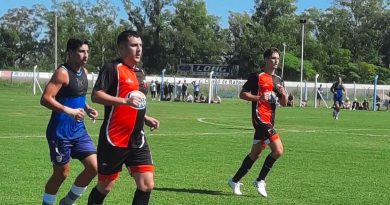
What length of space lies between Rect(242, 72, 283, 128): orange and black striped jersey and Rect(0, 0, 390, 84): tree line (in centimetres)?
9992

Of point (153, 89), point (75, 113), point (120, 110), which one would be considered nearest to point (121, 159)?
point (120, 110)

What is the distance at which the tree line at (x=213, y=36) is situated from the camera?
372 feet

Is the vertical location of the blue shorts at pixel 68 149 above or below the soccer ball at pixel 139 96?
below

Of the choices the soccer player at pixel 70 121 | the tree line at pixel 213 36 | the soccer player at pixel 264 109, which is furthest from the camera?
the tree line at pixel 213 36

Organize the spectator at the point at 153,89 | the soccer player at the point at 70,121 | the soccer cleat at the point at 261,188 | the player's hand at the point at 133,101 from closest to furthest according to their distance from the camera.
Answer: the player's hand at the point at 133,101
the soccer player at the point at 70,121
the soccer cleat at the point at 261,188
the spectator at the point at 153,89

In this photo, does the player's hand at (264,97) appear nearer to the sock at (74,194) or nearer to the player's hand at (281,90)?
the player's hand at (281,90)

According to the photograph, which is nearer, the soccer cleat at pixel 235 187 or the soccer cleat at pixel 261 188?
the soccer cleat at pixel 261 188

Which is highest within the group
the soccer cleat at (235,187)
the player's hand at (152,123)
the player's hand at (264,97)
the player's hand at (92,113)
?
the player's hand at (264,97)

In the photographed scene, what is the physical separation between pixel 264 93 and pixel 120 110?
372 cm

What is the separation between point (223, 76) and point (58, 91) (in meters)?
106

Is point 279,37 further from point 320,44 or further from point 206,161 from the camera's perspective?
point 206,161

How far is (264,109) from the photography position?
10094mm

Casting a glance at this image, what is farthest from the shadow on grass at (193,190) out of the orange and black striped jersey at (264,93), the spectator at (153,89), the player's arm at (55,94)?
the spectator at (153,89)

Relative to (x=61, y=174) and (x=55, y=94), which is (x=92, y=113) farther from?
(x=61, y=174)
